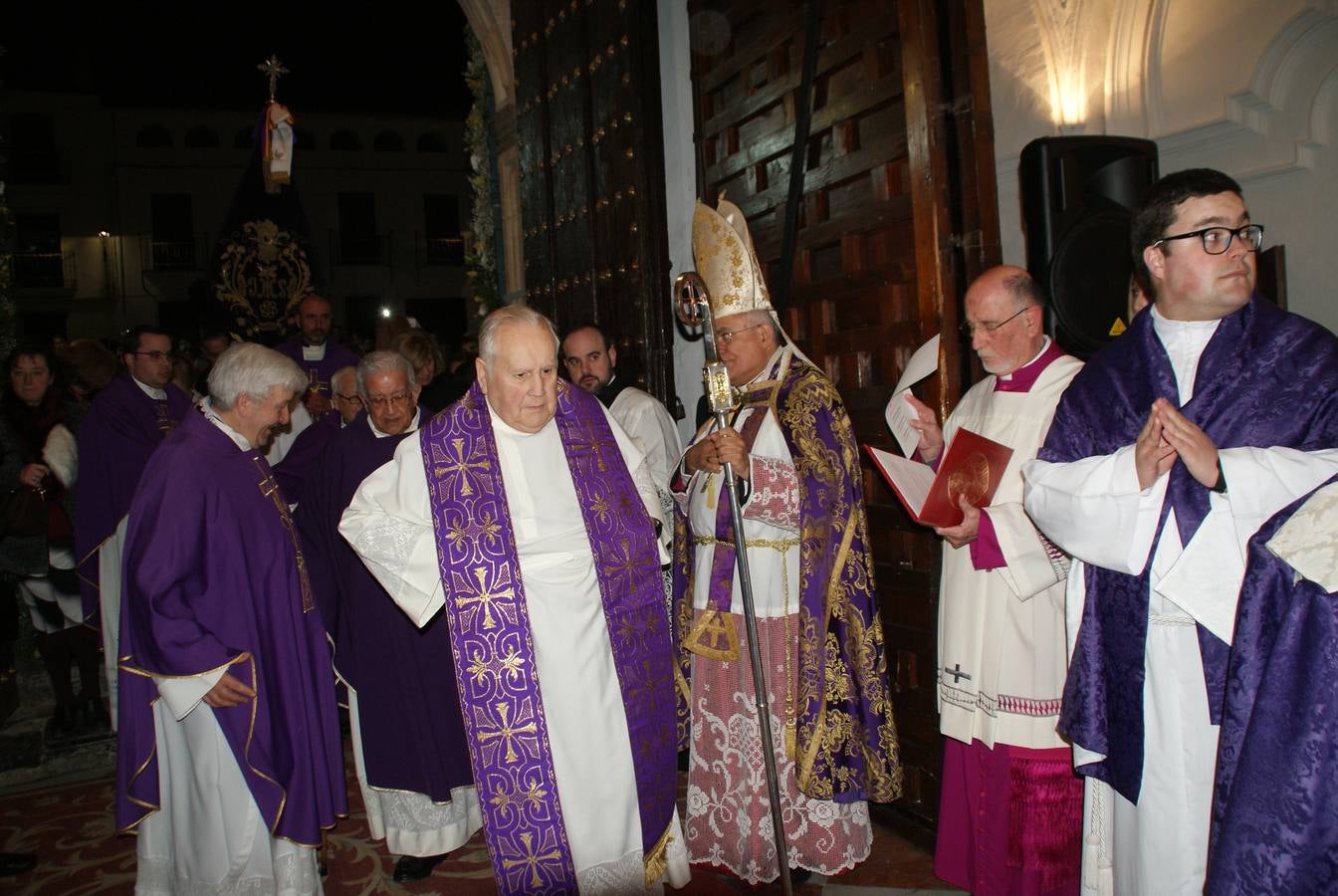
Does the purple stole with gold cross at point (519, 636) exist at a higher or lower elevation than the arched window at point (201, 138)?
lower

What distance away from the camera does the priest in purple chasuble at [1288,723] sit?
190 cm

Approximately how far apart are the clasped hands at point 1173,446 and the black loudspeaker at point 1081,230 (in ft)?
3.34

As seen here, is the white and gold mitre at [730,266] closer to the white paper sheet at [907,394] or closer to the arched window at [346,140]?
the white paper sheet at [907,394]

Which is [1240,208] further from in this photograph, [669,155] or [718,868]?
[669,155]

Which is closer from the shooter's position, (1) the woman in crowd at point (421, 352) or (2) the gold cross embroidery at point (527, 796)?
(2) the gold cross embroidery at point (527, 796)

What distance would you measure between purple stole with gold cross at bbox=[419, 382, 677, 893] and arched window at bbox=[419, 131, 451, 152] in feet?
102

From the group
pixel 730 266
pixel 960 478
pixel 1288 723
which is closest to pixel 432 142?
pixel 730 266

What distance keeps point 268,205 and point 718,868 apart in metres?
6.42

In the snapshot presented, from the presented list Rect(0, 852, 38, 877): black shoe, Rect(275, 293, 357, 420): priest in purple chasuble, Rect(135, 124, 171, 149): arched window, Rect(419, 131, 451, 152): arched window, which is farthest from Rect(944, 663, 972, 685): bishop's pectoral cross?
Rect(135, 124, 171, 149): arched window

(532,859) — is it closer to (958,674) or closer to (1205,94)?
(958,674)

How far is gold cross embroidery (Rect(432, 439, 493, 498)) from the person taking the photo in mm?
2971

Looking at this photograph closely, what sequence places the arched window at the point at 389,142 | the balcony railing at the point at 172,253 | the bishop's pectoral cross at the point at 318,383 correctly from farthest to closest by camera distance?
the arched window at the point at 389,142
the balcony railing at the point at 172,253
the bishop's pectoral cross at the point at 318,383

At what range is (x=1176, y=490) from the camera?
2.28 metres

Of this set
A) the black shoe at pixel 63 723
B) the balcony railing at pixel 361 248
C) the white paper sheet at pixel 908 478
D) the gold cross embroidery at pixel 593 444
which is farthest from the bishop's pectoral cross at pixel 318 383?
the balcony railing at pixel 361 248
